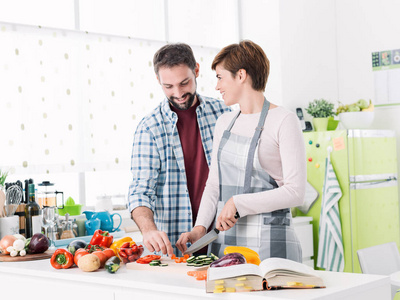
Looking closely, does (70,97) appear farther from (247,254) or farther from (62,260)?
(247,254)

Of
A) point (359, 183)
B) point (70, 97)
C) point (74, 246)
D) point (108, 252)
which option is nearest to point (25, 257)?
point (74, 246)

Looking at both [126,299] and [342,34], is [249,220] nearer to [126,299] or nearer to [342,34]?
[126,299]

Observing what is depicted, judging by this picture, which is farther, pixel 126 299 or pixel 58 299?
pixel 58 299

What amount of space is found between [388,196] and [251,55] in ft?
9.77

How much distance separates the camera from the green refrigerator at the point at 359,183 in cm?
439

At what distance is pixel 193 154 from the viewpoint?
2.37 meters

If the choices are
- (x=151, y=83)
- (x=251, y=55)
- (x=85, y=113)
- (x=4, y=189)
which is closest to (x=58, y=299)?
(x=251, y=55)

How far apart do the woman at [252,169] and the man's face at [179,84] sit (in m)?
0.13

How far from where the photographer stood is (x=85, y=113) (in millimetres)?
4156

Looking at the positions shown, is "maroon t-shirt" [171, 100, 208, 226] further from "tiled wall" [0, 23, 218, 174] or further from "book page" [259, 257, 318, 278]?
"tiled wall" [0, 23, 218, 174]

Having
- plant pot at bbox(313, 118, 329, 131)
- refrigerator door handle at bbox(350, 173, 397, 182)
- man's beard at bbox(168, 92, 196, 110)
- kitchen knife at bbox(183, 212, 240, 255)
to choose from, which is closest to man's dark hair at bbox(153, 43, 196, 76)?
man's beard at bbox(168, 92, 196, 110)

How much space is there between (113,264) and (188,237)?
1.01 ft

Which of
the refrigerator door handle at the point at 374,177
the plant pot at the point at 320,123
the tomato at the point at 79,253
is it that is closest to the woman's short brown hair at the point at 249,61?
the tomato at the point at 79,253

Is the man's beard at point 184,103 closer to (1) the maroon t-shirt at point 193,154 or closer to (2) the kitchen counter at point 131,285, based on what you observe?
(1) the maroon t-shirt at point 193,154
